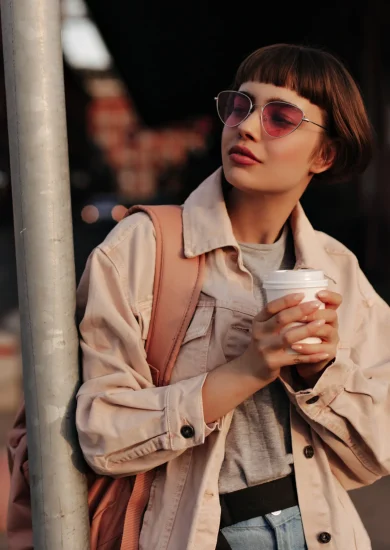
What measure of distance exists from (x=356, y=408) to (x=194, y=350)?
0.40 m

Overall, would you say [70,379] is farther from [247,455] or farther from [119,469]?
[247,455]

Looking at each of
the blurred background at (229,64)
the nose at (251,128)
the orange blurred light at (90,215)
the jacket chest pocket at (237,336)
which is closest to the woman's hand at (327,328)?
the jacket chest pocket at (237,336)

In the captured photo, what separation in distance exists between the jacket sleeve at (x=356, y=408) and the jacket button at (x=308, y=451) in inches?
1.5

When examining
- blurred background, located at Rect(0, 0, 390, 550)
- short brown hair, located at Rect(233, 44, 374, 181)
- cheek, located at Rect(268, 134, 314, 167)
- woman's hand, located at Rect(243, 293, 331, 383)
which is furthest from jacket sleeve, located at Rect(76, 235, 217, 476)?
blurred background, located at Rect(0, 0, 390, 550)

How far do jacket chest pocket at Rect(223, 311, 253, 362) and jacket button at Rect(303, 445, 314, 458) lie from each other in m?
0.28

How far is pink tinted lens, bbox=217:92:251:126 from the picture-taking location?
80.1 inches

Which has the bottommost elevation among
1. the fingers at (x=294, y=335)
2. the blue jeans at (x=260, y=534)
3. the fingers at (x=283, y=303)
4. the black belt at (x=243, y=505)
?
the blue jeans at (x=260, y=534)

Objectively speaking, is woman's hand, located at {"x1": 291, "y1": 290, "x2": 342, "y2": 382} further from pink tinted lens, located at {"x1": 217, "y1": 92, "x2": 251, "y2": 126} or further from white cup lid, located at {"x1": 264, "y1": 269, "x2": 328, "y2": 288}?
pink tinted lens, located at {"x1": 217, "y1": 92, "x2": 251, "y2": 126}

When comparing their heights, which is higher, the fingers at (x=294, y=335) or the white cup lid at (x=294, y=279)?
the white cup lid at (x=294, y=279)

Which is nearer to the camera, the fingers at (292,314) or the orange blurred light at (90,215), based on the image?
the fingers at (292,314)

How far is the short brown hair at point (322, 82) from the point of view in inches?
79.5

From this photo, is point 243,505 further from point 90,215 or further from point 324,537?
point 90,215

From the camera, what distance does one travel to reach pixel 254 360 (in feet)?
5.79

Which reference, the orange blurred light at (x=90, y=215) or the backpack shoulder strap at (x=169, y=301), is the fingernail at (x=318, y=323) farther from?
the orange blurred light at (x=90, y=215)
